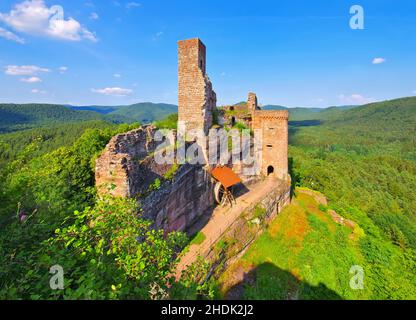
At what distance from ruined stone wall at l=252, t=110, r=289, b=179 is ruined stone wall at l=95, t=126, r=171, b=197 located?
1633 centimetres

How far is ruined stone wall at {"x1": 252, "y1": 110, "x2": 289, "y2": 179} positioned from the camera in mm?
27422

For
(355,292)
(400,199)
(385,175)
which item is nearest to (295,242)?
(355,292)

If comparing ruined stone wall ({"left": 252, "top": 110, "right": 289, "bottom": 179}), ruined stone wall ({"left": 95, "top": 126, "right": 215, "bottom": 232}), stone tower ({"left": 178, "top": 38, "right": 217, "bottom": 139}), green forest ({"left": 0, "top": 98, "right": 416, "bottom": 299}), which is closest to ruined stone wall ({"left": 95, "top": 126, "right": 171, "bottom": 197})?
ruined stone wall ({"left": 95, "top": 126, "right": 215, "bottom": 232})

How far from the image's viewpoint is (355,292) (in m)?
17.7

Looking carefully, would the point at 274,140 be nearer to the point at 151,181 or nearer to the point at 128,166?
the point at 151,181

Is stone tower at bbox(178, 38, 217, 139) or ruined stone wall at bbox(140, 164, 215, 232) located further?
stone tower at bbox(178, 38, 217, 139)

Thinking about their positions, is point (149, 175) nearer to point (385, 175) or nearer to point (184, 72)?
point (184, 72)

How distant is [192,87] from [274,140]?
12466 mm

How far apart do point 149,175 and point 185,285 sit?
339 inches

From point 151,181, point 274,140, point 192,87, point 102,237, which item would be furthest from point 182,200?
point 274,140

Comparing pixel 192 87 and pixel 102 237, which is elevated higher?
pixel 192 87

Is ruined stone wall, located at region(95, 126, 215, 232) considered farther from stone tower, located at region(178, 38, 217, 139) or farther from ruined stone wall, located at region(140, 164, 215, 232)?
stone tower, located at region(178, 38, 217, 139)

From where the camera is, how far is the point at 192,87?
69.1ft
